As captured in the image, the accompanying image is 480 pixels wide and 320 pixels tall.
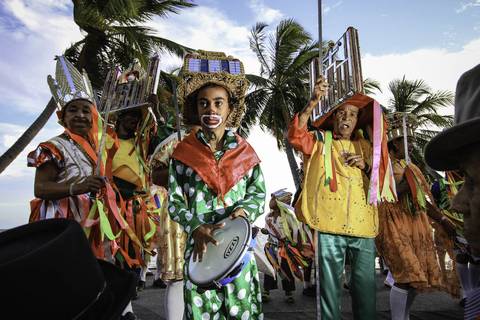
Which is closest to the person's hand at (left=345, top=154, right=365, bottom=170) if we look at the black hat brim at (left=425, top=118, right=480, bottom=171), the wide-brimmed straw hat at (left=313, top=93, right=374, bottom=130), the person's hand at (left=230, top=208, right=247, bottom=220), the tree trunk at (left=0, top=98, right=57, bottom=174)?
the wide-brimmed straw hat at (left=313, top=93, right=374, bottom=130)

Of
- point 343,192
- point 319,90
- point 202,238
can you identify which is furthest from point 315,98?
point 202,238

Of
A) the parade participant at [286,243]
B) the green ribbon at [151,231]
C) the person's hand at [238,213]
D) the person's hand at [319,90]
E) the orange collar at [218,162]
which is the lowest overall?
the parade participant at [286,243]

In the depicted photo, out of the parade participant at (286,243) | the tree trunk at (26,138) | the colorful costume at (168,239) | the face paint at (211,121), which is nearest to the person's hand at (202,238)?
the face paint at (211,121)

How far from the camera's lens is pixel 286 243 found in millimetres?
7164

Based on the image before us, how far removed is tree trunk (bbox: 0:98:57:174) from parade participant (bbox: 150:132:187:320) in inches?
362

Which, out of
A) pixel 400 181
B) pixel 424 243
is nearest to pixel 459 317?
pixel 424 243

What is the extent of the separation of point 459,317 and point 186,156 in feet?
13.4

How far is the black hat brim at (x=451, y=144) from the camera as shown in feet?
3.45

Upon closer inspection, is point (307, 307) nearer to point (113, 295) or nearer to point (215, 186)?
point (215, 186)

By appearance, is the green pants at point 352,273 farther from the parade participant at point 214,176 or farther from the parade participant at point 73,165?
the parade participant at point 73,165

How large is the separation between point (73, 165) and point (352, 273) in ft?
7.45

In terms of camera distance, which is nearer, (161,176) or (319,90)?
(319,90)

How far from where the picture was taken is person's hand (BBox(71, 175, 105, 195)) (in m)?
2.91

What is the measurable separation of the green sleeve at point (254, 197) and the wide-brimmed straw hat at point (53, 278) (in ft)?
4.11
